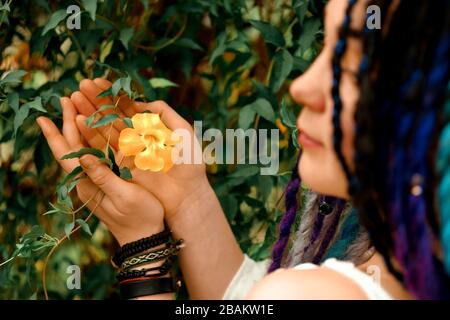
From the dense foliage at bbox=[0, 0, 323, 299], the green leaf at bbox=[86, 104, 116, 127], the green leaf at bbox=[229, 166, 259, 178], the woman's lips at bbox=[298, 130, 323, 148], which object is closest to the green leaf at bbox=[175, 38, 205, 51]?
the dense foliage at bbox=[0, 0, 323, 299]

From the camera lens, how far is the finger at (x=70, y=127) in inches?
53.5

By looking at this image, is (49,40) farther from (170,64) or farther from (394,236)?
(394,236)

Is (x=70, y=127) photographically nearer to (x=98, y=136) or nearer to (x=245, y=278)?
(x=98, y=136)

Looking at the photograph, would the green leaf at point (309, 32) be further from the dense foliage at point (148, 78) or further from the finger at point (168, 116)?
the finger at point (168, 116)

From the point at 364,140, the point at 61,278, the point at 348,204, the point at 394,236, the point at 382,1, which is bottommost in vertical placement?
the point at 61,278

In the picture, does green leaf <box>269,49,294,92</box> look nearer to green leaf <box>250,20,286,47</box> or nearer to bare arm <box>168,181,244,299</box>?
green leaf <box>250,20,286,47</box>

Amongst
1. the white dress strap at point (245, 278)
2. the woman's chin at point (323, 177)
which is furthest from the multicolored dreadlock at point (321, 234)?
the woman's chin at point (323, 177)

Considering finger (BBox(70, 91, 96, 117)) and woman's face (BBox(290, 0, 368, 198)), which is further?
finger (BBox(70, 91, 96, 117))

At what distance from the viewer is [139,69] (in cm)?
169

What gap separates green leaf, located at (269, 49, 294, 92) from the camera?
61.8 inches

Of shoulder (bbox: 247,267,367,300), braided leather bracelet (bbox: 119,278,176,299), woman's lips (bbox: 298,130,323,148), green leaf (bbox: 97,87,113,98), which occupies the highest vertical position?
woman's lips (bbox: 298,130,323,148)

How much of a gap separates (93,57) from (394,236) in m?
1.02

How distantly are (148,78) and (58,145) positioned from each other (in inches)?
18.5
